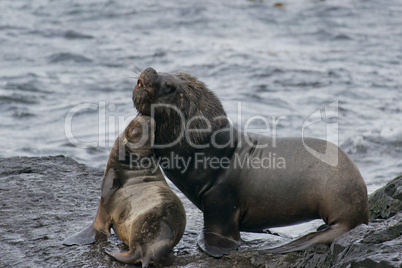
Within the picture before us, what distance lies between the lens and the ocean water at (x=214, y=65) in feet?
33.5

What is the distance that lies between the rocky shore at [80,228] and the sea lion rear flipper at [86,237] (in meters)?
0.05

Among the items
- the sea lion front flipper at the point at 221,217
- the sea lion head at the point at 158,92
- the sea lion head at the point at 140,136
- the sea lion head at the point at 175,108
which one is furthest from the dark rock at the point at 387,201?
the sea lion head at the point at 140,136

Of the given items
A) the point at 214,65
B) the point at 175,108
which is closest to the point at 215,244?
the point at 175,108

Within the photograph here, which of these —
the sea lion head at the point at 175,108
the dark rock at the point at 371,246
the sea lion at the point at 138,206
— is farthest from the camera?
the sea lion head at the point at 175,108

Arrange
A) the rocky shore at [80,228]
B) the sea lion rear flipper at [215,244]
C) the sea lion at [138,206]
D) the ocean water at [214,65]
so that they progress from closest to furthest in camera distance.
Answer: the rocky shore at [80,228] → the sea lion at [138,206] → the sea lion rear flipper at [215,244] → the ocean water at [214,65]

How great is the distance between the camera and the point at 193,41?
16594 mm

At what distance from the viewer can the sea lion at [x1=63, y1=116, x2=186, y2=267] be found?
4.51 metres

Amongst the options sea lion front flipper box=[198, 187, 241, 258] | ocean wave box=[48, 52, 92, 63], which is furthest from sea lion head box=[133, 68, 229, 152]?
ocean wave box=[48, 52, 92, 63]

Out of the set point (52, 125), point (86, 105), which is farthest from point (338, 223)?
A: point (86, 105)

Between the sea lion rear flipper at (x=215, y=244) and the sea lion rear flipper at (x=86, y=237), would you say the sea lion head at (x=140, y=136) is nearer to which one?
the sea lion rear flipper at (x=86, y=237)

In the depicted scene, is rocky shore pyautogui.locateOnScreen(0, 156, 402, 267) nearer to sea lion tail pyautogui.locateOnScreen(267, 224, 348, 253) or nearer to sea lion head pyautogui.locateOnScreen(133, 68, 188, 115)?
sea lion tail pyautogui.locateOnScreen(267, 224, 348, 253)

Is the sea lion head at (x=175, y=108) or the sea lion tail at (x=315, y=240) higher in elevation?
the sea lion head at (x=175, y=108)

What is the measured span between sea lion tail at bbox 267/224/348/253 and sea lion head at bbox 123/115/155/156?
4.10 ft

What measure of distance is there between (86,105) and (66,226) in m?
6.72
